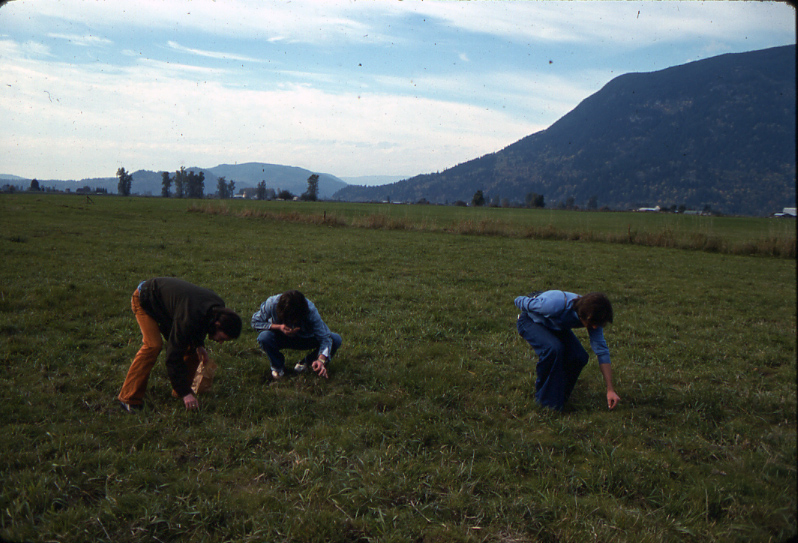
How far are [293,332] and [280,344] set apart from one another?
0.63 m

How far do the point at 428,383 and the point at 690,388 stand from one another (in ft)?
12.9

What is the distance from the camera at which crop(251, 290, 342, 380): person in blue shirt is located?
6238mm

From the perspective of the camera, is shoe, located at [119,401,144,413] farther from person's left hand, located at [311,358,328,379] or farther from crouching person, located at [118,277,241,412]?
person's left hand, located at [311,358,328,379]

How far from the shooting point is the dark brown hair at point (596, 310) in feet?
17.3

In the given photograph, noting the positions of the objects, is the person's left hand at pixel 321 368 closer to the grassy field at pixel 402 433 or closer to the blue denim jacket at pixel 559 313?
the grassy field at pixel 402 433

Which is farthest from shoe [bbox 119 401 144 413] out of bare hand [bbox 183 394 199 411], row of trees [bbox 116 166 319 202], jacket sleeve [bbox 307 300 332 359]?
row of trees [bbox 116 166 319 202]

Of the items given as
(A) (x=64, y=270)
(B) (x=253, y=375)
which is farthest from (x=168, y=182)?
(B) (x=253, y=375)

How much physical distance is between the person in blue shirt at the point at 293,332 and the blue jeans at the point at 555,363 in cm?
294

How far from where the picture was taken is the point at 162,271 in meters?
13.9

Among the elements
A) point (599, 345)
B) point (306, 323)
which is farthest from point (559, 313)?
point (306, 323)

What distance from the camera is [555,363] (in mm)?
6113

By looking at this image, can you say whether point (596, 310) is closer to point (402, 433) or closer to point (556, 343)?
point (556, 343)

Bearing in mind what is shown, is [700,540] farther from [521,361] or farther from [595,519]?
[521,361]

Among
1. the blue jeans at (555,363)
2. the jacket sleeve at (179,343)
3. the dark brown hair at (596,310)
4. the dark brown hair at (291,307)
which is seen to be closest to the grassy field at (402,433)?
the blue jeans at (555,363)
